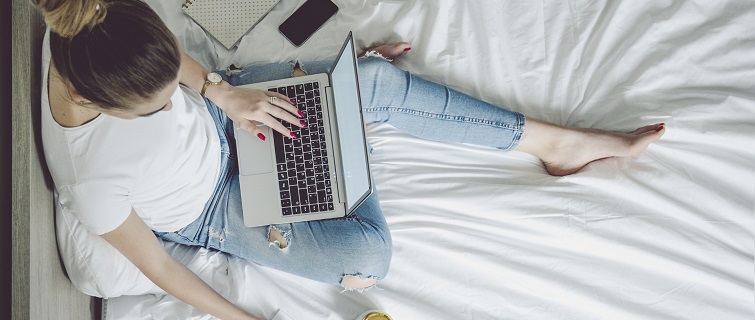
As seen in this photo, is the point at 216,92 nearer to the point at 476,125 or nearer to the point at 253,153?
the point at 253,153

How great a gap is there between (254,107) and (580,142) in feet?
2.47

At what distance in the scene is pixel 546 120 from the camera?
139cm

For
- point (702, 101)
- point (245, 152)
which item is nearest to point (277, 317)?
point (245, 152)

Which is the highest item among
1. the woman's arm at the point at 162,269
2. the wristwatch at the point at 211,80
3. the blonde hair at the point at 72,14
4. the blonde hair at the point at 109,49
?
the blonde hair at the point at 72,14

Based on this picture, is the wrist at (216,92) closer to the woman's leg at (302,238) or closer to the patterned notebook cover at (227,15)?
the woman's leg at (302,238)

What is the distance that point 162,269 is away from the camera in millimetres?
1044

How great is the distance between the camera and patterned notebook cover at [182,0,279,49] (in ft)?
4.61

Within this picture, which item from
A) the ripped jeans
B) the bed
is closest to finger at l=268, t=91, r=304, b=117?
the ripped jeans

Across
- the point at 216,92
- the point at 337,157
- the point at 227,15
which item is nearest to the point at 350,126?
the point at 337,157

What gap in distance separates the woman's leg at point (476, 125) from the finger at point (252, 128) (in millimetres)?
243

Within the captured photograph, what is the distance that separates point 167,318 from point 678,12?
55.6 inches

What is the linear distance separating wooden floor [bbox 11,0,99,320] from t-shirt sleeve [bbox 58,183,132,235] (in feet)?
0.17

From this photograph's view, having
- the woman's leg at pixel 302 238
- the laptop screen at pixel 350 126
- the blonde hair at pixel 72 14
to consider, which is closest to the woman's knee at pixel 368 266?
the woman's leg at pixel 302 238

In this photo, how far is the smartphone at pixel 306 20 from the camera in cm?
141
